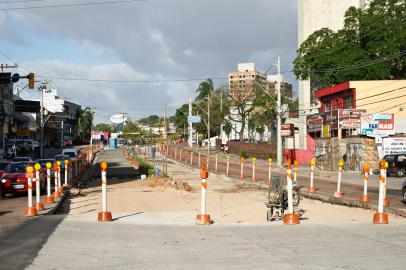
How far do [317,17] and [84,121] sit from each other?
98397mm

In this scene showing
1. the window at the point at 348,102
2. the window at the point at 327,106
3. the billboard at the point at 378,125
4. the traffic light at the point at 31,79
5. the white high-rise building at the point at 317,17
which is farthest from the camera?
the white high-rise building at the point at 317,17

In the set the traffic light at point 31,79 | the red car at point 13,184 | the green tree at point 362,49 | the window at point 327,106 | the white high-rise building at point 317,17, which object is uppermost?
the white high-rise building at point 317,17

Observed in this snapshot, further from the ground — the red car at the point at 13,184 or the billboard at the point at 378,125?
the billboard at the point at 378,125

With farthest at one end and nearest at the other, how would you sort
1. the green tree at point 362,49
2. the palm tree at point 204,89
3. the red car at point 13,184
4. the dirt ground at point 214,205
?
the palm tree at point 204,89 < the green tree at point 362,49 < the red car at point 13,184 < the dirt ground at point 214,205

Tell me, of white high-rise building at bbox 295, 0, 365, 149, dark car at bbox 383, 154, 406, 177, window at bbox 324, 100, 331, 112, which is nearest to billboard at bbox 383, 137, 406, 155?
dark car at bbox 383, 154, 406, 177

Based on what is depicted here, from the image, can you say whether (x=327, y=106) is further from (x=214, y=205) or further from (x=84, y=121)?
(x=84, y=121)

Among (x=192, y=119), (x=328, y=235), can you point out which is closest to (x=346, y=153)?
(x=328, y=235)

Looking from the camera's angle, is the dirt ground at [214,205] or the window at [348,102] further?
the window at [348,102]

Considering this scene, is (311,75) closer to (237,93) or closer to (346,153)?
(346,153)

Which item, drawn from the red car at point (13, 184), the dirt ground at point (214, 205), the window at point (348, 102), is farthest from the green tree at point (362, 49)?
the red car at point (13, 184)

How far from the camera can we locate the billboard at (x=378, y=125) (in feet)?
159

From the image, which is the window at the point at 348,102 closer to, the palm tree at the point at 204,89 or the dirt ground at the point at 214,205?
the dirt ground at the point at 214,205

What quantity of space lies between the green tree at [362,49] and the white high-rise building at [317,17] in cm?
1530

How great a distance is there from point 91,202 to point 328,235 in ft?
39.1
